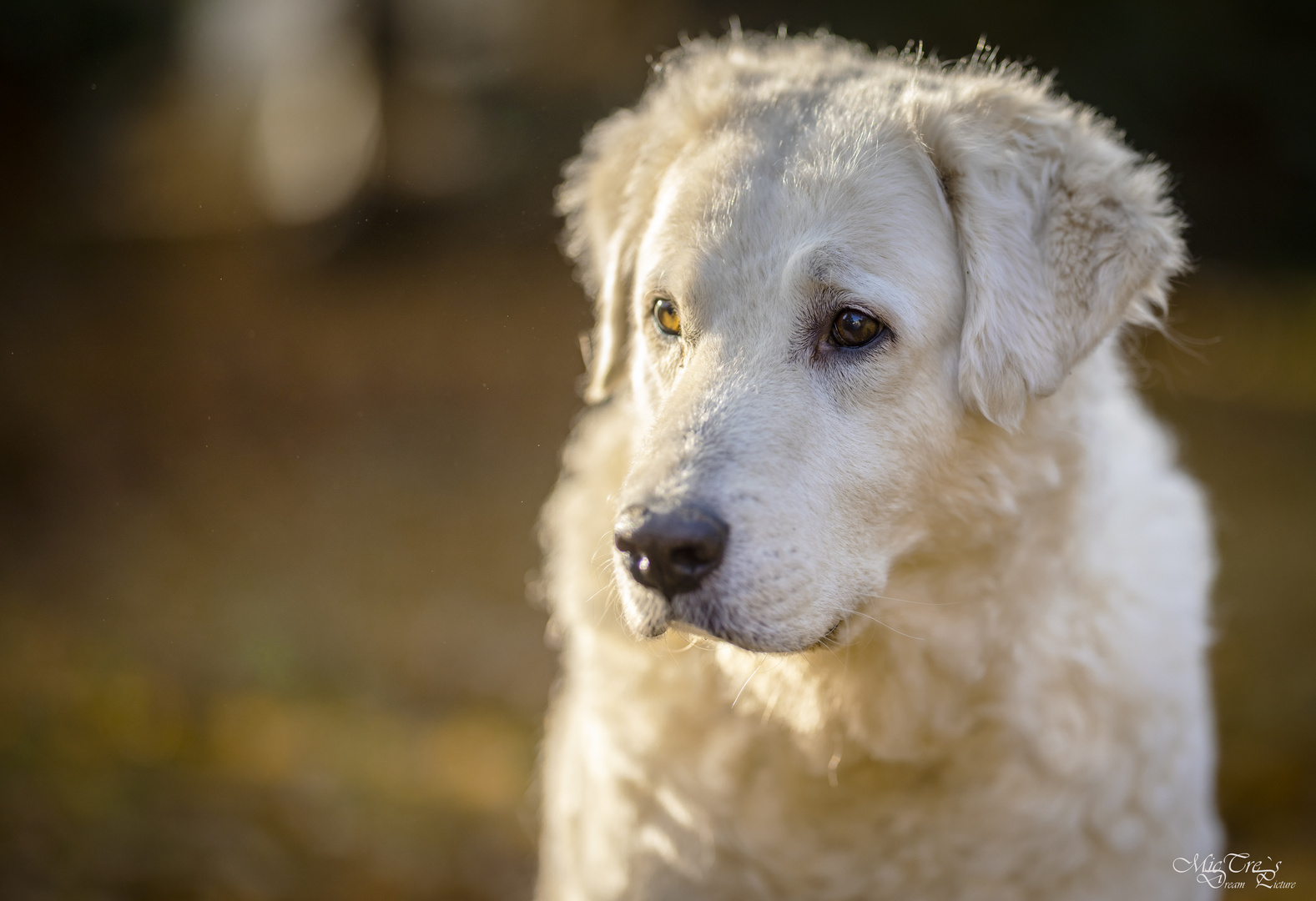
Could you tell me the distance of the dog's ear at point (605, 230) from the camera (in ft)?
8.73

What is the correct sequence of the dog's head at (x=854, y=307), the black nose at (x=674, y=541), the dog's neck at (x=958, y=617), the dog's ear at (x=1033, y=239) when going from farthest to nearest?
the dog's neck at (x=958, y=617)
the dog's ear at (x=1033, y=239)
the dog's head at (x=854, y=307)
the black nose at (x=674, y=541)

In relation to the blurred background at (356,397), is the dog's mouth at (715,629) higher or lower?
higher

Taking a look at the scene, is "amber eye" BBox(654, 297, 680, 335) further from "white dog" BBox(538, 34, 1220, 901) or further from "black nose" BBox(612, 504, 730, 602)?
"black nose" BBox(612, 504, 730, 602)

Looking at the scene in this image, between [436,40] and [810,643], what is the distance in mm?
9146

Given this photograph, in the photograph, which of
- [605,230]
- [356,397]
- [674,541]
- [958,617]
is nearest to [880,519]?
[958,617]

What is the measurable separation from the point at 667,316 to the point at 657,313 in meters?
0.03

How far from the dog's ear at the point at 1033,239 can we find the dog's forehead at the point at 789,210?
0.10m

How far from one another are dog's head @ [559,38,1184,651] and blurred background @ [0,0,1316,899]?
1.04 metres

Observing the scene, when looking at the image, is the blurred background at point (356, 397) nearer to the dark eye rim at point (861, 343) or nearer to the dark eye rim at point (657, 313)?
the dark eye rim at point (861, 343)

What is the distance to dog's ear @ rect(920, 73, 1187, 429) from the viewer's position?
2.13 metres

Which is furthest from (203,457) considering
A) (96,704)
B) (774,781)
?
(774,781)
